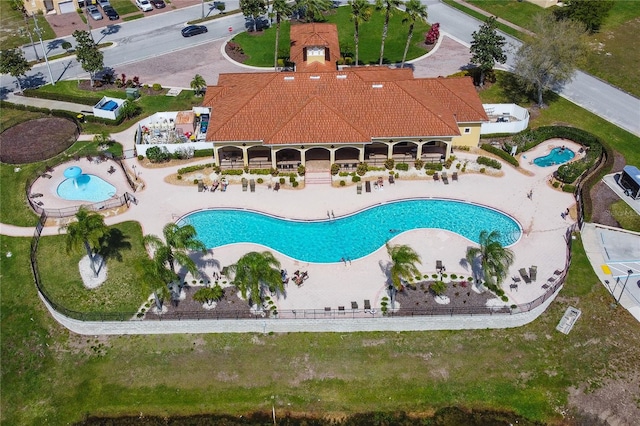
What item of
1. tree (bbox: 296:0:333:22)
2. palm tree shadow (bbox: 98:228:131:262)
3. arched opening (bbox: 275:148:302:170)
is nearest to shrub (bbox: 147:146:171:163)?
palm tree shadow (bbox: 98:228:131:262)

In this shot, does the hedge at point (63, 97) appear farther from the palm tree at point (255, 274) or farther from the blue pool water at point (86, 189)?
the palm tree at point (255, 274)

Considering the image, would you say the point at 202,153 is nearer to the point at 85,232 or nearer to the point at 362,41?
the point at 85,232

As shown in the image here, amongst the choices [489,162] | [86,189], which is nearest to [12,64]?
[86,189]

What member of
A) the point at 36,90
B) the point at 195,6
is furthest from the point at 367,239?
the point at 195,6

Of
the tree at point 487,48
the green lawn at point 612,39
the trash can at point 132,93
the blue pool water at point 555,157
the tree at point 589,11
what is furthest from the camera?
the tree at point 589,11

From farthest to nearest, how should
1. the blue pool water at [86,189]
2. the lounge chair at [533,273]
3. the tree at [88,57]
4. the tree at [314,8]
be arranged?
the tree at [314,8] → the tree at [88,57] → the blue pool water at [86,189] → the lounge chair at [533,273]

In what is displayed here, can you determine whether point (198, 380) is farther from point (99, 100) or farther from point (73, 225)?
point (99, 100)

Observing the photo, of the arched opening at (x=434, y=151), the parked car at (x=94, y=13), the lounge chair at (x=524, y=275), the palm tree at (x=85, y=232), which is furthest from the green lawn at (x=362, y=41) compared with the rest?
the lounge chair at (x=524, y=275)
